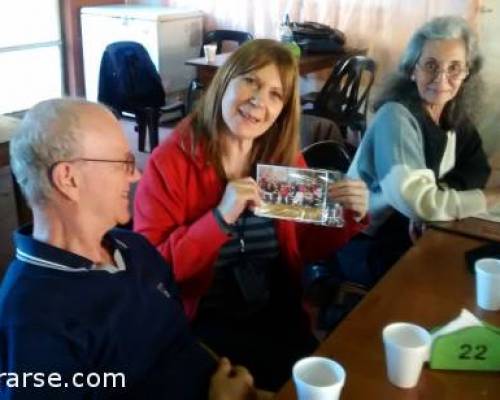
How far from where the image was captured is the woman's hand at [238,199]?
4.91 ft

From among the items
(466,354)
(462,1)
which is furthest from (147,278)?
(462,1)

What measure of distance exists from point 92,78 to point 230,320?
4353 mm

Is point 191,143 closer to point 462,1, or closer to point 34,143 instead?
point 34,143

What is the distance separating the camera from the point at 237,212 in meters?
1.51

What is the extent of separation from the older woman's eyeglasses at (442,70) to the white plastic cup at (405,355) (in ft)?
3.33

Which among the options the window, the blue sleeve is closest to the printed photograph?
the blue sleeve

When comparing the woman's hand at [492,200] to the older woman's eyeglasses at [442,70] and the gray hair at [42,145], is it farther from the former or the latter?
the gray hair at [42,145]

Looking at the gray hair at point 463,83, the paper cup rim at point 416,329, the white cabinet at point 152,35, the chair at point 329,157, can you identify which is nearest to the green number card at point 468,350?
the paper cup rim at point 416,329

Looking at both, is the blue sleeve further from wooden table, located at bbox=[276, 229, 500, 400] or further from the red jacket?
the red jacket

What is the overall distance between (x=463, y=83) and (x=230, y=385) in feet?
4.06

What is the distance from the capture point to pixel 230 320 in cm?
169

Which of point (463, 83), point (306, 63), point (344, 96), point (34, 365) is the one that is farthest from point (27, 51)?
point (34, 365)

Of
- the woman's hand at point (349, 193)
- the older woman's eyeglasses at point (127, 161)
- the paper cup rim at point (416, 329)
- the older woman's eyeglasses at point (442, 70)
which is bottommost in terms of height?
the paper cup rim at point (416, 329)

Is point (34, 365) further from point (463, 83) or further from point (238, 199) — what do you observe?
point (463, 83)
